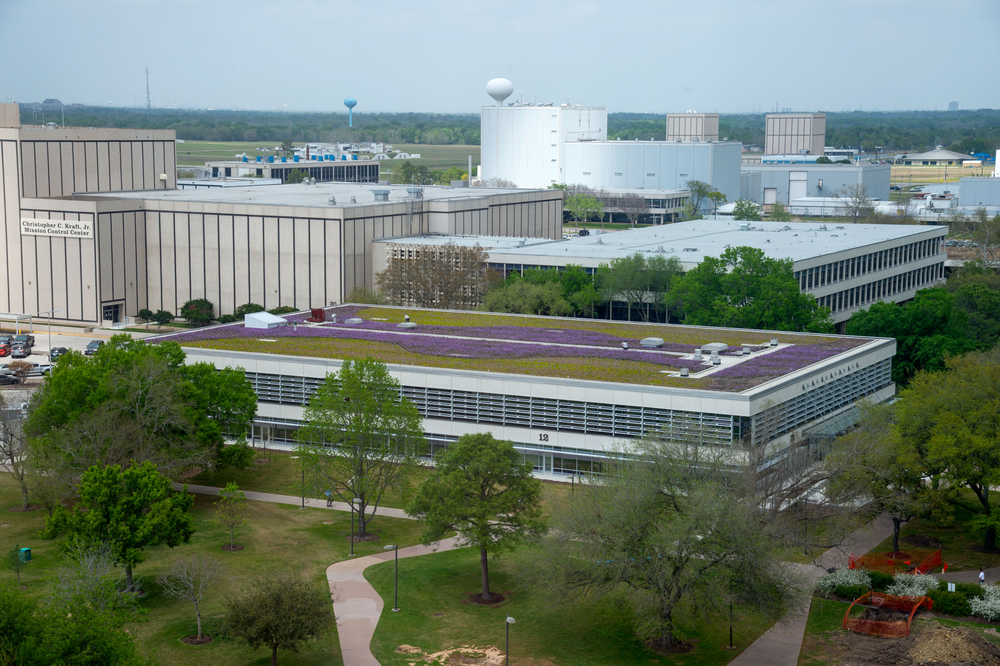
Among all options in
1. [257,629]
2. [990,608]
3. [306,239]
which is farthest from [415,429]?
[306,239]

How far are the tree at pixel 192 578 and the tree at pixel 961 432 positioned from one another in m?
28.3

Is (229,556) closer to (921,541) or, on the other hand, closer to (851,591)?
(851,591)

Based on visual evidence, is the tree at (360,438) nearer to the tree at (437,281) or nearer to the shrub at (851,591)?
the shrub at (851,591)

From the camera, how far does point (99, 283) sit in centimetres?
10188

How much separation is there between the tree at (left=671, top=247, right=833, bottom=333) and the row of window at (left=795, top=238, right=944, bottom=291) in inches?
350

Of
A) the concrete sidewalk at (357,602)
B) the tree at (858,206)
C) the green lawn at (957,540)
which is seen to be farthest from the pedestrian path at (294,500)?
the tree at (858,206)

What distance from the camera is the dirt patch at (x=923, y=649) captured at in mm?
37219

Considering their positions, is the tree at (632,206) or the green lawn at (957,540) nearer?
the green lawn at (957,540)

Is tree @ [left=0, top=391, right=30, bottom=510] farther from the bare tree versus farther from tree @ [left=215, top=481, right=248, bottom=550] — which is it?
the bare tree

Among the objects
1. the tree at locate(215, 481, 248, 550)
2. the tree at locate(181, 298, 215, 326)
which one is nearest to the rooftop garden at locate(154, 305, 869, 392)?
the tree at locate(215, 481, 248, 550)

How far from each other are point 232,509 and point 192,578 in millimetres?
10771

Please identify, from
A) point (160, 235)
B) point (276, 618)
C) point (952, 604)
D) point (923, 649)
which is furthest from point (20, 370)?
point (923, 649)

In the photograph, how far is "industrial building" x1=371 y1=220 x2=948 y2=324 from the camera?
310 feet

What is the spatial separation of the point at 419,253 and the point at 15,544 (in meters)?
51.5
